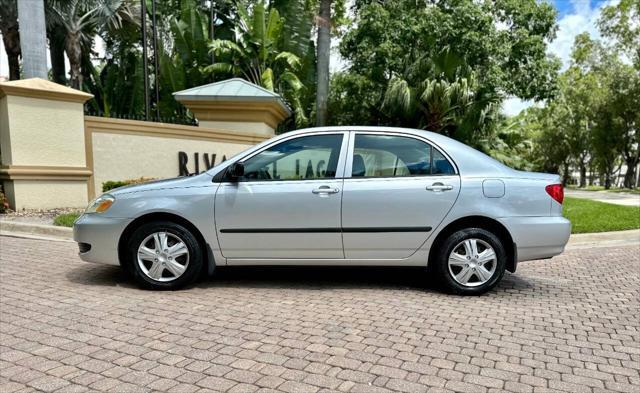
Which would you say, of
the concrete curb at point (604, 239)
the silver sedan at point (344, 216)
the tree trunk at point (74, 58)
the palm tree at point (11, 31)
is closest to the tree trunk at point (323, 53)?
the tree trunk at point (74, 58)

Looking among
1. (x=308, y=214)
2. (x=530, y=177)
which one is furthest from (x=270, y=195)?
(x=530, y=177)

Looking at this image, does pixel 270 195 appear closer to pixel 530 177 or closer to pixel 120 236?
pixel 120 236

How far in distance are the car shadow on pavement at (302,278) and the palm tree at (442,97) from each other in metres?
11.2

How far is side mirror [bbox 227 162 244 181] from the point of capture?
4.28 m

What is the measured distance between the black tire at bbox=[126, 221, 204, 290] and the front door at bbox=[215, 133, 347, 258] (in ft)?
0.90

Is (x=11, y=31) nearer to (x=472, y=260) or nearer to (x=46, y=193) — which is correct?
(x=46, y=193)

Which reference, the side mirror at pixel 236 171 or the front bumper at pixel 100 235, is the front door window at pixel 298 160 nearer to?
the side mirror at pixel 236 171

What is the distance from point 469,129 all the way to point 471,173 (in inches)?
493

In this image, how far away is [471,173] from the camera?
4328 mm

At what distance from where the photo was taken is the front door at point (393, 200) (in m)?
4.26

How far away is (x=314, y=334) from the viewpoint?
3.37m

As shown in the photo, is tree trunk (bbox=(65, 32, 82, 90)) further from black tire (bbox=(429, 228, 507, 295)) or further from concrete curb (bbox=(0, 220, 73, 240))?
black tire (bbox=(429, 228, 507, 295))

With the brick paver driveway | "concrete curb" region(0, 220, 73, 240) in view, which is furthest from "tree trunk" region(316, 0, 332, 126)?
the brick paver driveway

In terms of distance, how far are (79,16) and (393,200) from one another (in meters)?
20.2
